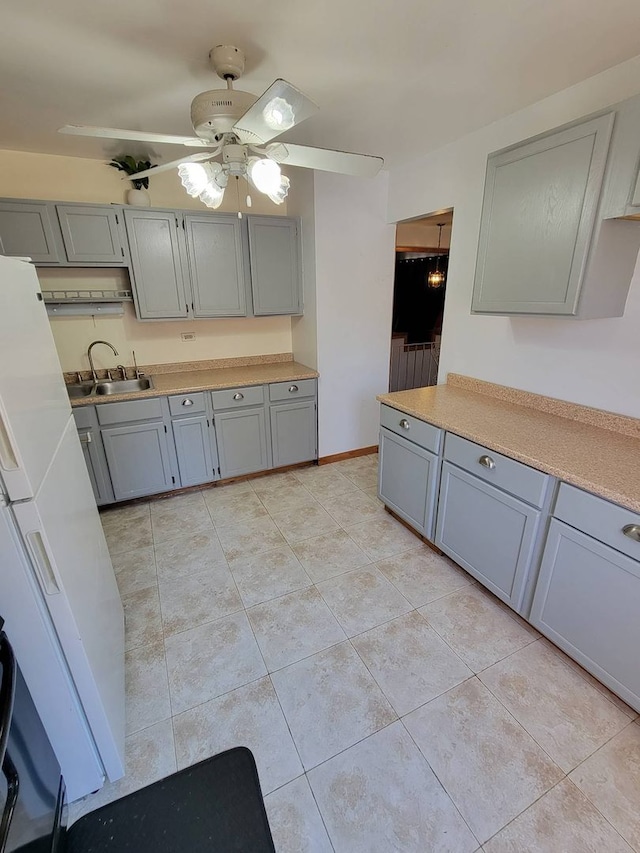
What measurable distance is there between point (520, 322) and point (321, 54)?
1.62 meters

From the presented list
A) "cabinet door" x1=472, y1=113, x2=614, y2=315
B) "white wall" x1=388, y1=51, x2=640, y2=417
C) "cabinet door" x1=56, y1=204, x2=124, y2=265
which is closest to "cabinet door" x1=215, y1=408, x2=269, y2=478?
"cabinet door" x1=56, y1=204, x2=124, y2=265

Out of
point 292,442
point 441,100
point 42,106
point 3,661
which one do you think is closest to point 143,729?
point 3,661

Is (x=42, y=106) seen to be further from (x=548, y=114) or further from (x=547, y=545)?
(x=547, y=545)

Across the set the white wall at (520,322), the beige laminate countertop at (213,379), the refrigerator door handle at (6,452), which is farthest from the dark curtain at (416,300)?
the refrigerator door handle at (6,452)

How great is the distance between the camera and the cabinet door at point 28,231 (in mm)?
2344

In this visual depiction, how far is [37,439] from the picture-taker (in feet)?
3.37

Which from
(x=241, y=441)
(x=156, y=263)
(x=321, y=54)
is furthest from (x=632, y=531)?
→ (x=156, y=263)

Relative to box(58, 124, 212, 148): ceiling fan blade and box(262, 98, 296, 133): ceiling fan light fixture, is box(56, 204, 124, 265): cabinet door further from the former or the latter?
box(262, 98, 296, 133): ceiling fan light fixture

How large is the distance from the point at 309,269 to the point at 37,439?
2.57m

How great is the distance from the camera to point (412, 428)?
227cm

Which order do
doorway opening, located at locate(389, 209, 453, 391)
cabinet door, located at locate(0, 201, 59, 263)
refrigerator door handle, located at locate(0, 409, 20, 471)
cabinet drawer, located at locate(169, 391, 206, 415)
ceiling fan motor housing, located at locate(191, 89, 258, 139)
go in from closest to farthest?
refrigerator door handle, located at locate(0, 409, 20, 471), ceiling fan motor housing, located at locate(191, 89, 258, 139), cabinet door, located at locate(0, 201, 59, 263), cabinet drawer, located at locate(169, 391, 206, 415), doorway opening, located at locate(389, 209, 453, 391)

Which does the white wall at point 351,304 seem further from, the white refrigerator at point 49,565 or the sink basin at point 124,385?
the white refrigerator at point 49,565

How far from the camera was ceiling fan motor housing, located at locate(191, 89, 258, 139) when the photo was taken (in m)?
1.38

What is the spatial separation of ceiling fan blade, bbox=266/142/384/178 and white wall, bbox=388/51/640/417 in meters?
1.07
